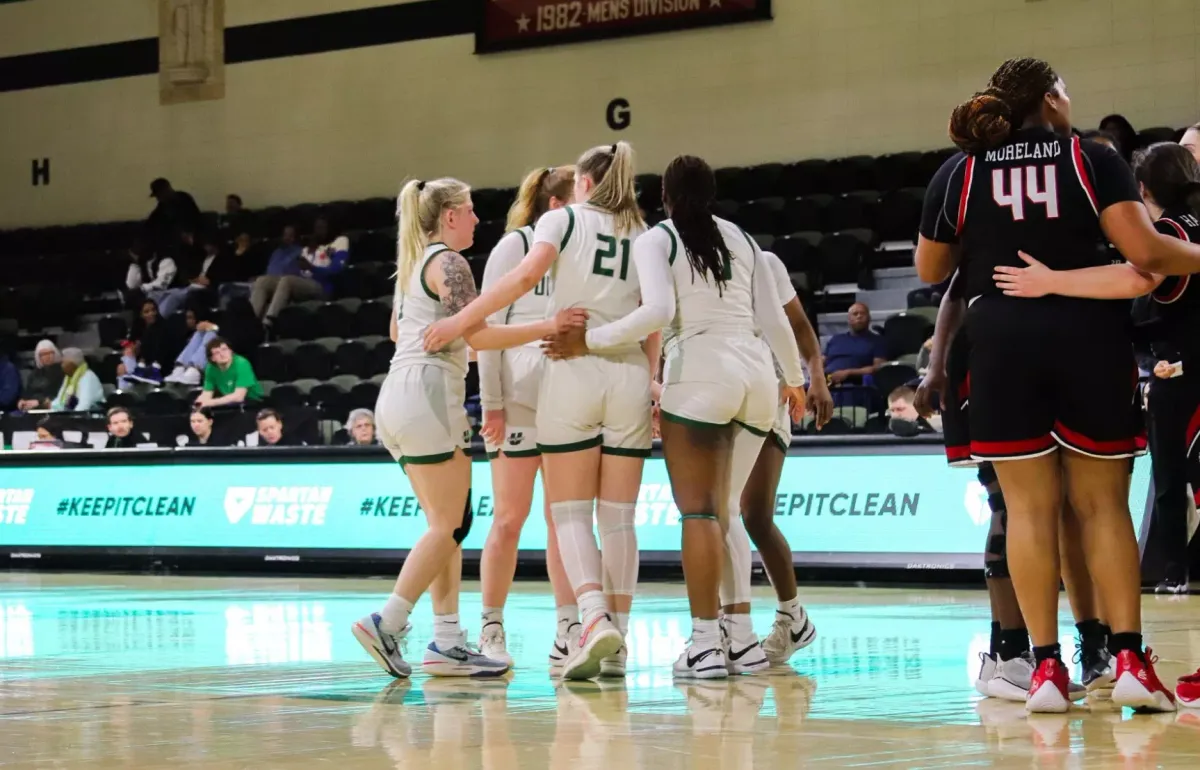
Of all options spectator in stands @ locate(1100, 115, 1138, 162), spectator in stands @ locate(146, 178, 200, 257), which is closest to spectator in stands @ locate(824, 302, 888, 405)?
spectator in stands @ locate(1100, 115, 1138, 162)

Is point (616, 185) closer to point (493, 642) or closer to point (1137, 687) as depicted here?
point (493, 642)

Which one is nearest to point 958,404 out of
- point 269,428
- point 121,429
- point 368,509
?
point 368,509

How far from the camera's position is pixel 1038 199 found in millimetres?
5016

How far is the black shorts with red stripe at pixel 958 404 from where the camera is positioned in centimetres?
536

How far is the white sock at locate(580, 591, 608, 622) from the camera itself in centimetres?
583

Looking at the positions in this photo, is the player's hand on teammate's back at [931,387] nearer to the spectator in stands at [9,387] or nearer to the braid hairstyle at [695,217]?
the braid hairstyle at [695,217]

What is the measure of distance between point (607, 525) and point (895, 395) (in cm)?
587

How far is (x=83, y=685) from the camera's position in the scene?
6027 millimetres

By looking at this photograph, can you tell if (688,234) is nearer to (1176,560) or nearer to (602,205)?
(602,205)

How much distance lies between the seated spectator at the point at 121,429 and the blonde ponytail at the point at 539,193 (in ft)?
31.0

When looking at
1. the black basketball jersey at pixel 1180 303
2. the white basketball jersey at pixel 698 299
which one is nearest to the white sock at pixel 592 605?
the white basketball jersey at pixel 698 299

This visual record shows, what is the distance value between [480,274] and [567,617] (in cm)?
1083

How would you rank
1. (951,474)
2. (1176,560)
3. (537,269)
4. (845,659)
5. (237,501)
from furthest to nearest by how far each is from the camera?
1. (237,501)
2. (951,474)
3. (1176,560)
4. (845,659)
5. (537,269)

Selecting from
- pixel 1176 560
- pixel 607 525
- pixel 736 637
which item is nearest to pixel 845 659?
pixel 736 637
